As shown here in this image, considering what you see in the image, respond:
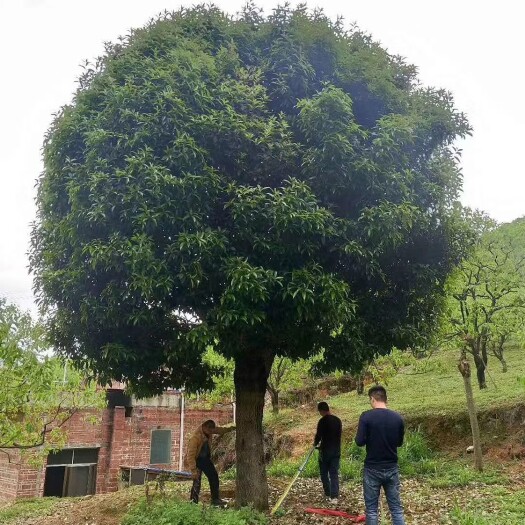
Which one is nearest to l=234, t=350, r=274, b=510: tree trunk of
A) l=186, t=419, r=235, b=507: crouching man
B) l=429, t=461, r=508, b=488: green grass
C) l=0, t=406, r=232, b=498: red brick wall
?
l=186, t=419, r=235, b=507: crouching man

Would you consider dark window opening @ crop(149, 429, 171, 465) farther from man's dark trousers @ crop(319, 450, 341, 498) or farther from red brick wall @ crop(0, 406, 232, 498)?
man's dark trousers @ crop(319, 450, 341, 498)

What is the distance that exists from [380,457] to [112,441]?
852 inches

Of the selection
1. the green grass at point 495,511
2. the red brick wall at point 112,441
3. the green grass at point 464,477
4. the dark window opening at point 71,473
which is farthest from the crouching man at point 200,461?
the dark window opening at point 71,473

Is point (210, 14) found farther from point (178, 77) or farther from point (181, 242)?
point (181, 242)

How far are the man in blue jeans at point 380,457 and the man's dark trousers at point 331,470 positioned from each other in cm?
365

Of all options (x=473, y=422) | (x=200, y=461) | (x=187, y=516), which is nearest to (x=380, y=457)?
(x=187, y=516)

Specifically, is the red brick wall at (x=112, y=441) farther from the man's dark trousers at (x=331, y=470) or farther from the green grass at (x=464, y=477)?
the green grass at (x=464, y=477)

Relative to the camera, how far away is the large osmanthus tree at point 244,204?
7488mm

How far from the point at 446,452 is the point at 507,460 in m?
1.90

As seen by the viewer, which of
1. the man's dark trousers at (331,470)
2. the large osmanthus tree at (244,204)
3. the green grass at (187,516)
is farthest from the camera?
→ the man's dark trousers at (331,470)

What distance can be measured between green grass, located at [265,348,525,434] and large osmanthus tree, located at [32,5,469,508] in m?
6.56

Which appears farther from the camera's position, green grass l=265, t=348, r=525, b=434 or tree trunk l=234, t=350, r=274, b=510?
green grass l=265, t=348, r=525, b=434

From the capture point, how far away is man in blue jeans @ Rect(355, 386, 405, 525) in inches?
256

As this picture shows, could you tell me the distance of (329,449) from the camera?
10.2m
